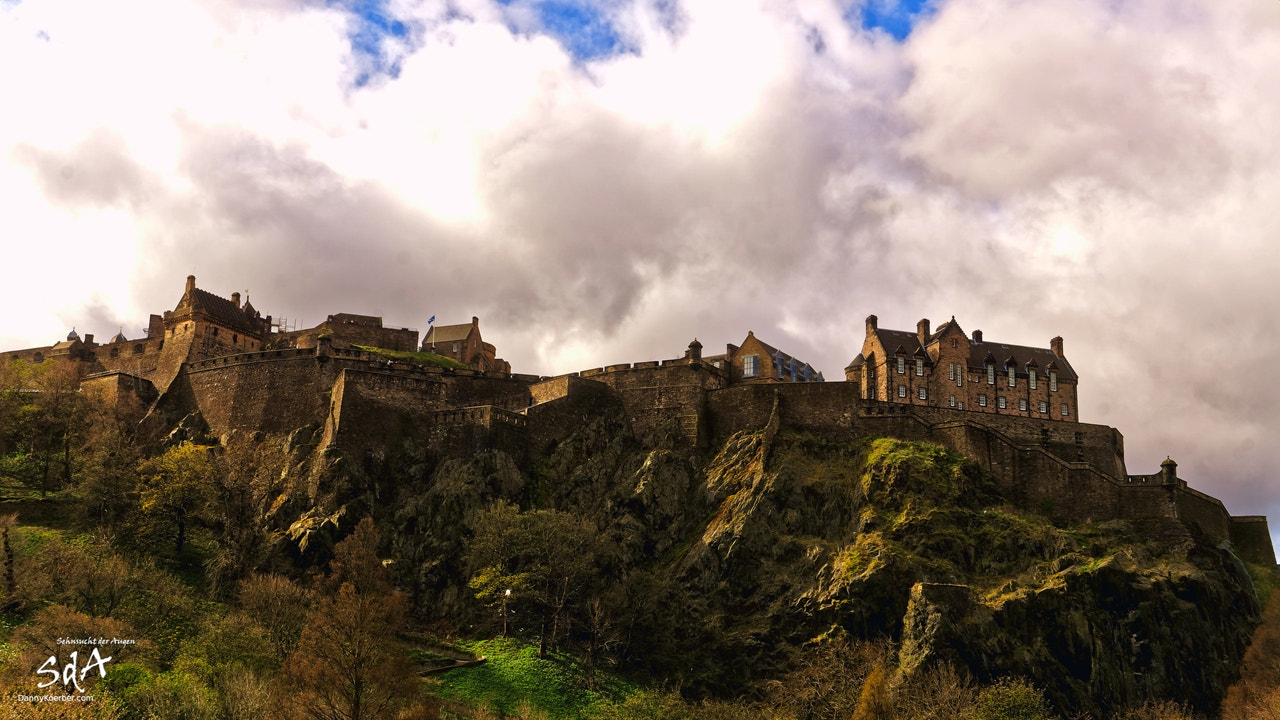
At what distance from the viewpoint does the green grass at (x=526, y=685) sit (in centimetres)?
5500

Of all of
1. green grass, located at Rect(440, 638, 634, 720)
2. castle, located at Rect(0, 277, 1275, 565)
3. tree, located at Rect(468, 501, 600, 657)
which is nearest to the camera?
green grass, located at Rect(440, 638, 634, 720)

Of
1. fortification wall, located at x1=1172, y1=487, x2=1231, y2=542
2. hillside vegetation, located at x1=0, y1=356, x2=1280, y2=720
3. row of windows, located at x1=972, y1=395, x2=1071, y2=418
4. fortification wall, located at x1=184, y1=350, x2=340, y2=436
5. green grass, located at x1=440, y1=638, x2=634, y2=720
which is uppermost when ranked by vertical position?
row of windows, located at x1=972, y1=395, x2=1071, y2=418

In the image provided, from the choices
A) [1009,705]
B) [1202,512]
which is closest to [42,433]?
[1009,705]

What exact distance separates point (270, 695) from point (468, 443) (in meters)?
24.8

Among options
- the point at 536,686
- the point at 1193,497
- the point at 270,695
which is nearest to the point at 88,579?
the point at 270,695

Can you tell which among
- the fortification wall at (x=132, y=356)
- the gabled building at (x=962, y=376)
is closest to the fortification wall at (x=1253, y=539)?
the gabled building at (x=962, y=376)

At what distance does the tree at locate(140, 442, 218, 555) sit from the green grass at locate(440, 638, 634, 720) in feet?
58.5

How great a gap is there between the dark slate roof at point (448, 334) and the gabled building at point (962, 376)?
104ft

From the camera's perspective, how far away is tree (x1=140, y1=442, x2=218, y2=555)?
64.6 m

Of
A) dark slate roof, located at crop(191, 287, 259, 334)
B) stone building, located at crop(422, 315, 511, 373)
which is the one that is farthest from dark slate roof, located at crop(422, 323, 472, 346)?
dark slate roof, located at crop(191, 287, 259, 334)

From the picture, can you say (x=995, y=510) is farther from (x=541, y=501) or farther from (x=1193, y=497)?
(x=541, y=501)

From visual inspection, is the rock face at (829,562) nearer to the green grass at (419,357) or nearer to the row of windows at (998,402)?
the row of windows at (998,402)

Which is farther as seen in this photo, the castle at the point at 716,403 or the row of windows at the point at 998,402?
the row of windows at the point at 998,402

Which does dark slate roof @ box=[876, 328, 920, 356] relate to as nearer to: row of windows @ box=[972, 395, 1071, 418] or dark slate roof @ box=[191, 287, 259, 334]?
row of windows @ box=[972, 395, 1071, 418]
